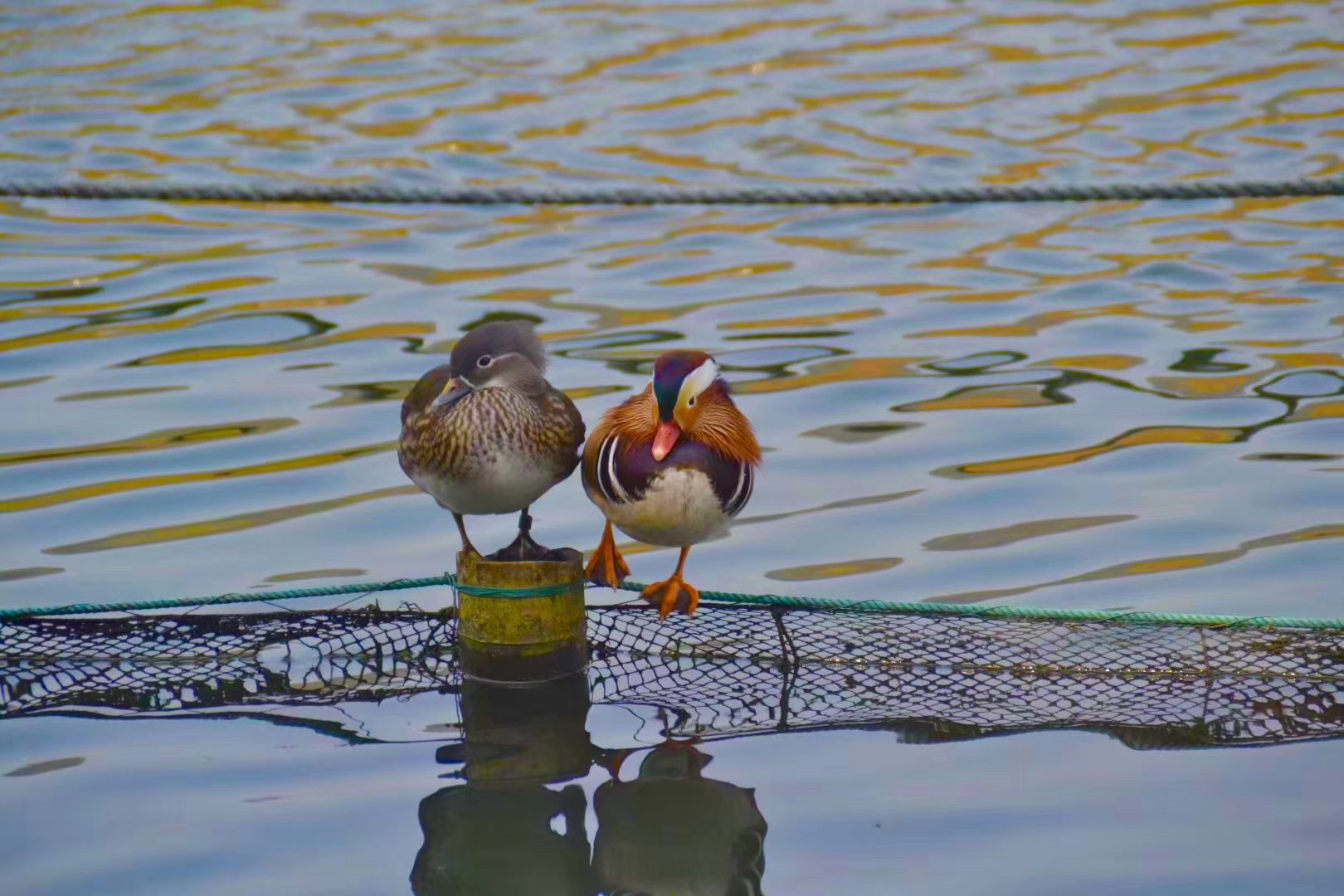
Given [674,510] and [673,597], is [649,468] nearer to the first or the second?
[674,510]

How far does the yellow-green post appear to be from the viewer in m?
5.07

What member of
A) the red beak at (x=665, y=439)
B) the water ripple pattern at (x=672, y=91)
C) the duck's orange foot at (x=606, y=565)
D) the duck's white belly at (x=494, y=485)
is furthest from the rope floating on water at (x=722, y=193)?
the water ripple pattern at (x=672, y=91)

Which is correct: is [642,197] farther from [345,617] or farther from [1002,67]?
[1002,67]

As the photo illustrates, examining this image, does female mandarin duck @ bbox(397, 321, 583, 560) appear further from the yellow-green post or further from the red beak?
the red beak

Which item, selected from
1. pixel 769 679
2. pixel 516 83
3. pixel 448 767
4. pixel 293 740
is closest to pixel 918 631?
pixel 769 679

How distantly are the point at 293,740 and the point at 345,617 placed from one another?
502mm

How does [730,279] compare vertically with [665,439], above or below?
below

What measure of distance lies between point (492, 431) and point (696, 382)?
1.87 ft

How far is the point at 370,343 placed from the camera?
948 centimetres

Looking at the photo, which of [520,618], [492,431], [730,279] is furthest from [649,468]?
[730,279]

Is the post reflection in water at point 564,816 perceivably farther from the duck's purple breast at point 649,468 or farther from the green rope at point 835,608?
the duck's purple breast at point 649,468

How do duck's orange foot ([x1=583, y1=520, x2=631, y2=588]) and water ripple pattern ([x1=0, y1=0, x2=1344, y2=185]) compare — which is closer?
duck's orange foot ([x1=583, y1=520, x2=631, y2=588])

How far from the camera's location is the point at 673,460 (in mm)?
4891

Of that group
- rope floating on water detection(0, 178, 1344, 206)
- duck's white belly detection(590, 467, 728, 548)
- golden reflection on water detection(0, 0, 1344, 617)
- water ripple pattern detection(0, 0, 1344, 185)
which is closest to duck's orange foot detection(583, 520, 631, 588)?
duck's white belly detection(590, 467, 728, 548)
